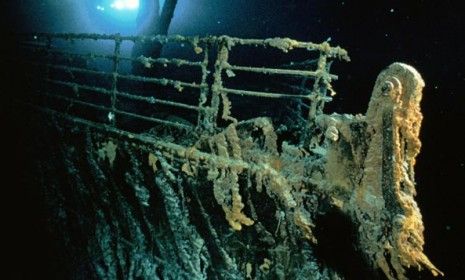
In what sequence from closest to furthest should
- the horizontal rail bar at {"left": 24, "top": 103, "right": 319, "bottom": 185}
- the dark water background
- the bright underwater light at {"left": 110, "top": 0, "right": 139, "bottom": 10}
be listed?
the horizontal rail bar at {"left": 24, "top": 103, "right": 319, "bottom": 185}
the dark water background
the bright underwater light at {"left": 110, "top": 0, "right": 139, "bottom": 10}

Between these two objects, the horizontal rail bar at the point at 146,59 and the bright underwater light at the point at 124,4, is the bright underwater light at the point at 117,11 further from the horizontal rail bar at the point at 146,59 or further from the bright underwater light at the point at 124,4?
the horizontal rail bar at the point at 146,59

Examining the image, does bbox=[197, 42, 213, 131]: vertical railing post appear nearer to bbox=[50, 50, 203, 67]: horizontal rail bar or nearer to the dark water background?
bbox=[50, 50, 203, 67]: horizontal rail bar

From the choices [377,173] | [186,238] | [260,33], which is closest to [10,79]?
[186,238]

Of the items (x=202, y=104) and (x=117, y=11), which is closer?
(x=202, y=104)

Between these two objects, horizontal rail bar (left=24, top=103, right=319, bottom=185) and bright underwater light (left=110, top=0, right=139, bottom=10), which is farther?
bright underwater light (left=110, top=0, right=139, bottom=10)

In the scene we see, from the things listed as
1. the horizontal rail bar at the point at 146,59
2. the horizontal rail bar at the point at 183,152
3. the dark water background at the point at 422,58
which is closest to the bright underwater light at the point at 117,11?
the dark water background at the point at 422,58

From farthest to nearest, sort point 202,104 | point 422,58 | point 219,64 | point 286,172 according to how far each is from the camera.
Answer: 1. point 422,58
2. point 202,104
3. point 219,64
4. point 286,172

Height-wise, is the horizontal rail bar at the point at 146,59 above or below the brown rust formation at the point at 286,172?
above

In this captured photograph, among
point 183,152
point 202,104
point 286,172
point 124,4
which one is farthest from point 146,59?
point 124,4

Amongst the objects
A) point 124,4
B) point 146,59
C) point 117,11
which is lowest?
point 146,59

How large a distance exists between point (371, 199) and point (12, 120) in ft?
18.2

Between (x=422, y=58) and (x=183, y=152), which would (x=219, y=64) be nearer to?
(x=183, y=152)

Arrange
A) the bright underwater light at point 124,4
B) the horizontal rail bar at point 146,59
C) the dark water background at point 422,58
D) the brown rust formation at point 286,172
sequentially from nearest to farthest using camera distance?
the brown rust formation at point 286,172 < the horizontal rail bar at point 146,59 < the dark water background at point 422,58 < the bright underwater light at point 124,4

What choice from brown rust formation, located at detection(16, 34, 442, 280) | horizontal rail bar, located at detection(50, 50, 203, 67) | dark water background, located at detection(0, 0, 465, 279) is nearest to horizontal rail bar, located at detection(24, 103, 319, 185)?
brown rust formation, located at detection(16, 34, 442, 280)
